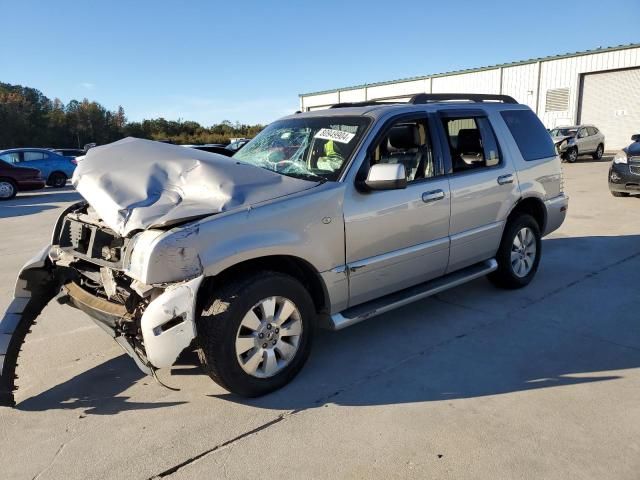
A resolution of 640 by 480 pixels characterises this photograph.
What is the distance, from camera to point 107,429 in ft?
9.82

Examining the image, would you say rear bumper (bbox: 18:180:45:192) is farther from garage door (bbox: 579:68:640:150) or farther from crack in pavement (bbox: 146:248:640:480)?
garage door (bbox: 579:68:640:150)

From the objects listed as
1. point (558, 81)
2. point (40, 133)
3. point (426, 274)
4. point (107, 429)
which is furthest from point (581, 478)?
point (40, 133)

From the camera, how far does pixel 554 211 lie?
18.1ft

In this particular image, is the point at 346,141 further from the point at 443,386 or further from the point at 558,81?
the point at 558,81

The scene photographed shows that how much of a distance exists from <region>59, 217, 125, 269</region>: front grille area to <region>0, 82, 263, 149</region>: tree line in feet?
137

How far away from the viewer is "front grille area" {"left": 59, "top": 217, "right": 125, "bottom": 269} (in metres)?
3.25

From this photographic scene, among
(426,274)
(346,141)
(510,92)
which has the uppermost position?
(510,92)

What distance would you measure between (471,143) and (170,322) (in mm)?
3269

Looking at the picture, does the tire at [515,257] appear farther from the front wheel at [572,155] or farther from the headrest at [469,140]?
the front wheel at [572,155]

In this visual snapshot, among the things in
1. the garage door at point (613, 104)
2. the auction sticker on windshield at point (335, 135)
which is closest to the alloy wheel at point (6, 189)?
the auction sticker on windshield at point (335, 135)

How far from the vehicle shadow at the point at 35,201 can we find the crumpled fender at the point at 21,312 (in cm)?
950

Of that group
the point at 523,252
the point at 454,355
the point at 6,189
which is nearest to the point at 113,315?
the point at 454,355

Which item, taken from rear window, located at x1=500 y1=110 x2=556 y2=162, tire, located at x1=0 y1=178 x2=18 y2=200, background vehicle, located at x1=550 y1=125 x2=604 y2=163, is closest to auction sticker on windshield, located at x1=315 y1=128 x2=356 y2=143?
rear window, located at x1=500 y1=110 x2=556 y2=162

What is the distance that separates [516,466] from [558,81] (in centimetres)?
3418
